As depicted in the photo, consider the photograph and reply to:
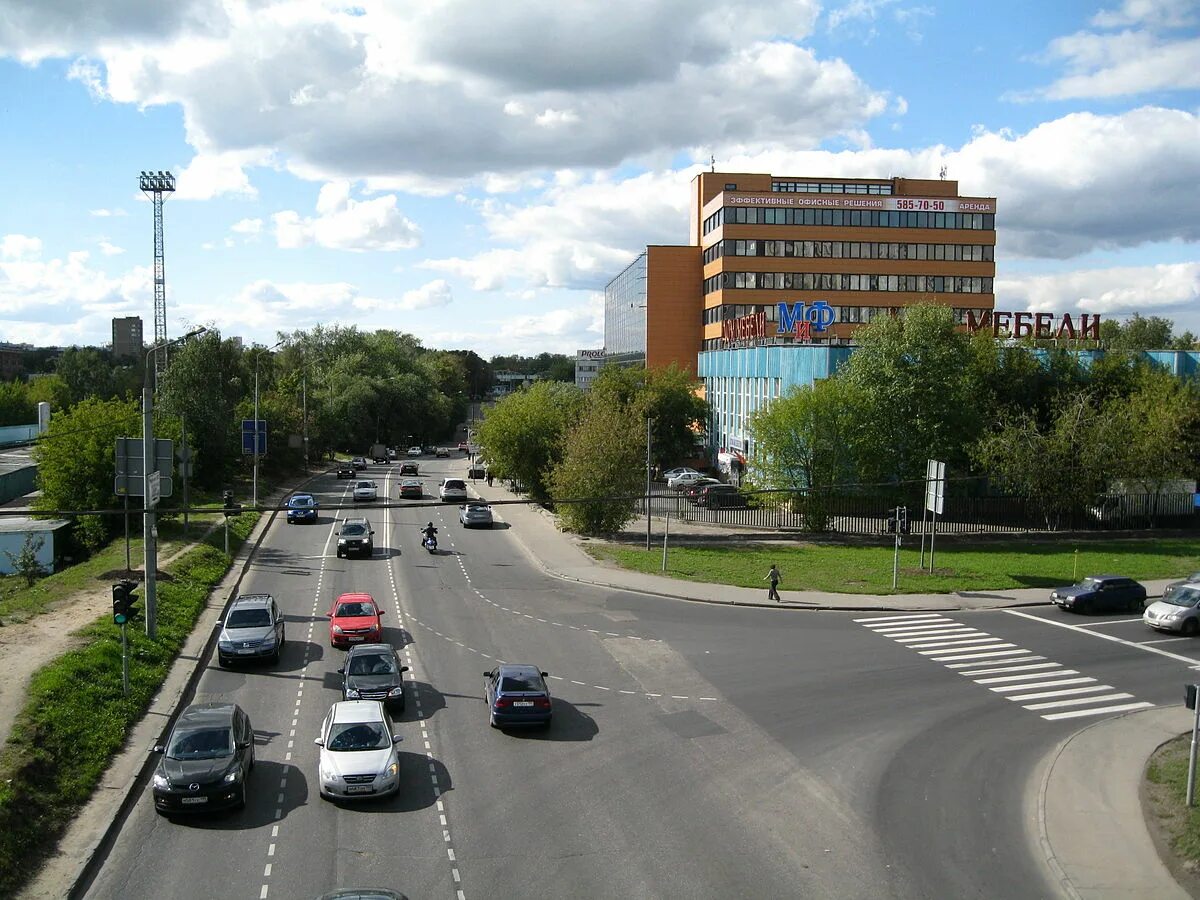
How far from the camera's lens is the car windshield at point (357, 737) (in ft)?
57.5

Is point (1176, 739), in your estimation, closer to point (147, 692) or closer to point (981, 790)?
point (981, 790)

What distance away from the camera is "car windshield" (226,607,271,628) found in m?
26.3

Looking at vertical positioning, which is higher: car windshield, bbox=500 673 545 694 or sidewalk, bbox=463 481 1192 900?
car windshield, bbox=500 673 545 694

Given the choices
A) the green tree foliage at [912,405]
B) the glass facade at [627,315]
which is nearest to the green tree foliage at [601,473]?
the green tree foliage at [912,405]

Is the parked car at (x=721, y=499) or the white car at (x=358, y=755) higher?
the parked car at (x=721, y=499)

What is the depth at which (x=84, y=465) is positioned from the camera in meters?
42.6

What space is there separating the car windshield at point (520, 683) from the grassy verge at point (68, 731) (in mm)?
7753

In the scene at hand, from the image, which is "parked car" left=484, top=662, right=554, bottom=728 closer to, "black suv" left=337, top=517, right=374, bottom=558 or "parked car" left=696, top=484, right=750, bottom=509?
"black suv" left=337, top=517, right=374, bottom=558

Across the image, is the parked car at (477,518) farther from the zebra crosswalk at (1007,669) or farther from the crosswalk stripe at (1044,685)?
the crosswalk stripe at (1044,685)

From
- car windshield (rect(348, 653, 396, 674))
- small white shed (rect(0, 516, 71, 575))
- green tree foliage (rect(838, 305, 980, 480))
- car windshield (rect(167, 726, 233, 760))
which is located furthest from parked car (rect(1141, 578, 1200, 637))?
small white shed (rect(0, 516, 71, 575))

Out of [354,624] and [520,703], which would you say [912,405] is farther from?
[520,703]

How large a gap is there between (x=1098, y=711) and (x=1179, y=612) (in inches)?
400

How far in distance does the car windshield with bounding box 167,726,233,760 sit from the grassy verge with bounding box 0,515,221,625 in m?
13.1

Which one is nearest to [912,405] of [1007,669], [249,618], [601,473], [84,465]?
[601,473]
